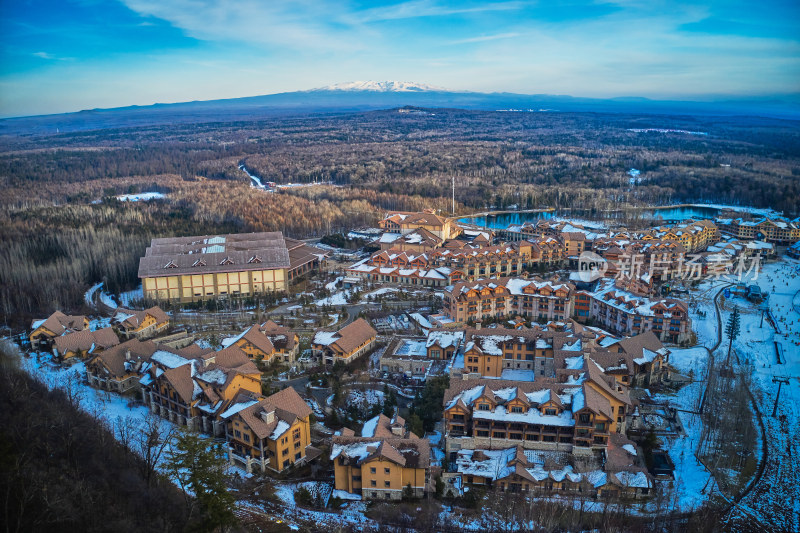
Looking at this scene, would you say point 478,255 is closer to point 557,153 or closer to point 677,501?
point 677,501

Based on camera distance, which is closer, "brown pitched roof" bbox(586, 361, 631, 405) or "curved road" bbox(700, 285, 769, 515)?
"curved road" bbox(700, 285, 769, 515)

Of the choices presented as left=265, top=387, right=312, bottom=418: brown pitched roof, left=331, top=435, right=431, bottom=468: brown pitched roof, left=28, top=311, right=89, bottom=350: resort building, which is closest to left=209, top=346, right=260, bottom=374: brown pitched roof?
left=265, top=387, right=312, bottom=418: brown pitched roof

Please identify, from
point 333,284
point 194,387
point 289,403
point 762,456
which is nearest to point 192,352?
point 194,387

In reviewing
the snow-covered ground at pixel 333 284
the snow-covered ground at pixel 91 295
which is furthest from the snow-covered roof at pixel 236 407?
the snow-covered ground at pixel 91 295

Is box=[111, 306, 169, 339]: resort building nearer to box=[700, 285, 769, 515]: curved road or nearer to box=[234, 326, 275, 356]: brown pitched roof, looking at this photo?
box=[234, 326, 275, 356]: brown pitched roof

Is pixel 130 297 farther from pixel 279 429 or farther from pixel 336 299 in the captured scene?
pixel 279 429

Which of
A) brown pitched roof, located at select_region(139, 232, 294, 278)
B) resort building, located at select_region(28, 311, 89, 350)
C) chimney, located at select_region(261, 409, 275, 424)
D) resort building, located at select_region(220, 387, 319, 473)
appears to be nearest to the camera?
resort building, located at select_region(220, 387, 319, 473)

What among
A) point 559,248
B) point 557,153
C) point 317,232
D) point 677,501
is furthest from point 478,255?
point 557,153
